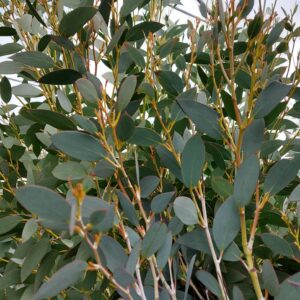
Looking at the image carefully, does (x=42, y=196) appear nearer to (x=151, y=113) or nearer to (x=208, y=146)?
(x=208, y=146)

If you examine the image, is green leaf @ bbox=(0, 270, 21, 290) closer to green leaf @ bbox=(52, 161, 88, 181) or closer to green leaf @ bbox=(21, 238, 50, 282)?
green leaf @ bbox=(21, 238, 50, 282)

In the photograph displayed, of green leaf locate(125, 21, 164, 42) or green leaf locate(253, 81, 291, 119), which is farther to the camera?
green leaf locate(125, 21, 164, 42)

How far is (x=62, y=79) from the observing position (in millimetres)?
639

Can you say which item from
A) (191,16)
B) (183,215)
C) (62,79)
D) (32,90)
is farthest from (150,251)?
(191,16)

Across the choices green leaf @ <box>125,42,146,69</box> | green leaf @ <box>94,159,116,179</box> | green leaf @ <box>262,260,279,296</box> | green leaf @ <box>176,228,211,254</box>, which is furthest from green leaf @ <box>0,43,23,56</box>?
green leaf @ <box>262,260,279,296</box>

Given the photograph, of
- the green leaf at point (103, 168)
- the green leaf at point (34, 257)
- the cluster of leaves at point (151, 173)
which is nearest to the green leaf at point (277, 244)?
the cluster of leaves at point (151, 173)

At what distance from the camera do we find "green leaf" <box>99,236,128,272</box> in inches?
19.7

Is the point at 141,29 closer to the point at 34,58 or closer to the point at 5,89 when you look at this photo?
the point at 34,58

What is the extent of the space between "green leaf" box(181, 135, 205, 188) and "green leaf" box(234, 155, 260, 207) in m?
0.07

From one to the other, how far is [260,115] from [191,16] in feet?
1.75

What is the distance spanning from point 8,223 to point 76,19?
0.32 m

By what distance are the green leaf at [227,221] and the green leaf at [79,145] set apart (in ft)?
0.52

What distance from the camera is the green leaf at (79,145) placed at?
525 mm

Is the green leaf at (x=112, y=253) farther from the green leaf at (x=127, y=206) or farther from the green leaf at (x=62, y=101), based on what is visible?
the green leaf at (x=62, y=101)
